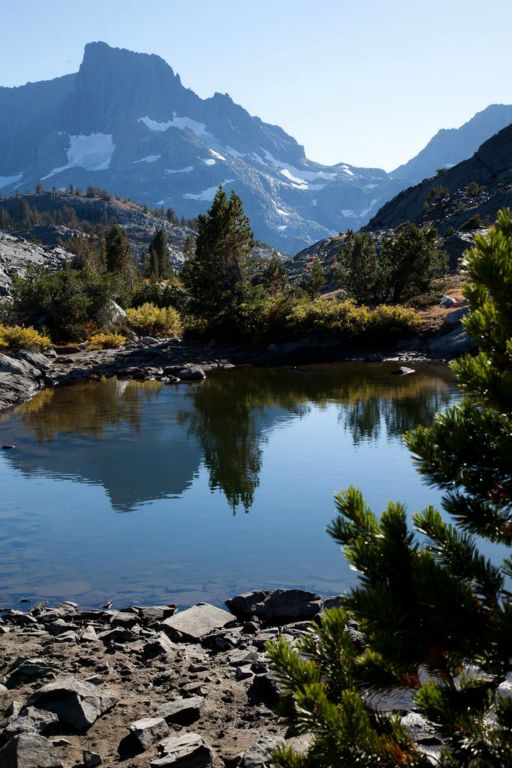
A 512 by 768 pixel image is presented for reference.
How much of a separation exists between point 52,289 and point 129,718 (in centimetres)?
3821

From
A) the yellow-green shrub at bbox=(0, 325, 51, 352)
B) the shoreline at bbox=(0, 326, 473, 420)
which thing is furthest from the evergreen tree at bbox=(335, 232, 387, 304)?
the yellow-green shrub at bbox=(0, 325, 51, 352)

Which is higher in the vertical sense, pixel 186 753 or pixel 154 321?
pixel 154 321

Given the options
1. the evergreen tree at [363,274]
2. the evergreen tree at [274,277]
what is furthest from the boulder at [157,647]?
the evergreen tree at [274,277]

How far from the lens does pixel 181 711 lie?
19.3 ft

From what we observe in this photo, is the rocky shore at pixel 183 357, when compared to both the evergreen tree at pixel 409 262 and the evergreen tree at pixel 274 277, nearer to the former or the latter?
the evergreen tree at pixel 409 262

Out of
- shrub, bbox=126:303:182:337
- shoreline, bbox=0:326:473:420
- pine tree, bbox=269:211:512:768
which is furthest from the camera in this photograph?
shrub, bbox=126:303:182:337

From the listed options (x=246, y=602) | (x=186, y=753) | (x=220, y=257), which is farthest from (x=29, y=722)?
(x=220, y=257)

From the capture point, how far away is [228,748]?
17.7ft

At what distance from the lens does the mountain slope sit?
274 feet

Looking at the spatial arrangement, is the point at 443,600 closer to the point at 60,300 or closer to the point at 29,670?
the point at 29,670

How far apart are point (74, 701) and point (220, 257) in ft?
126

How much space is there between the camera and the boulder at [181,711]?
585 cm

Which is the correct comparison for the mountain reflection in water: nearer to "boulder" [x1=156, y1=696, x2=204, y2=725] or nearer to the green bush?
"boulder" [x1=156, y1=696, x2=204, y2=725]

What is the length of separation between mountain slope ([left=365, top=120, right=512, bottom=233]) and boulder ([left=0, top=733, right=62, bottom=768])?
7821 centimetres
